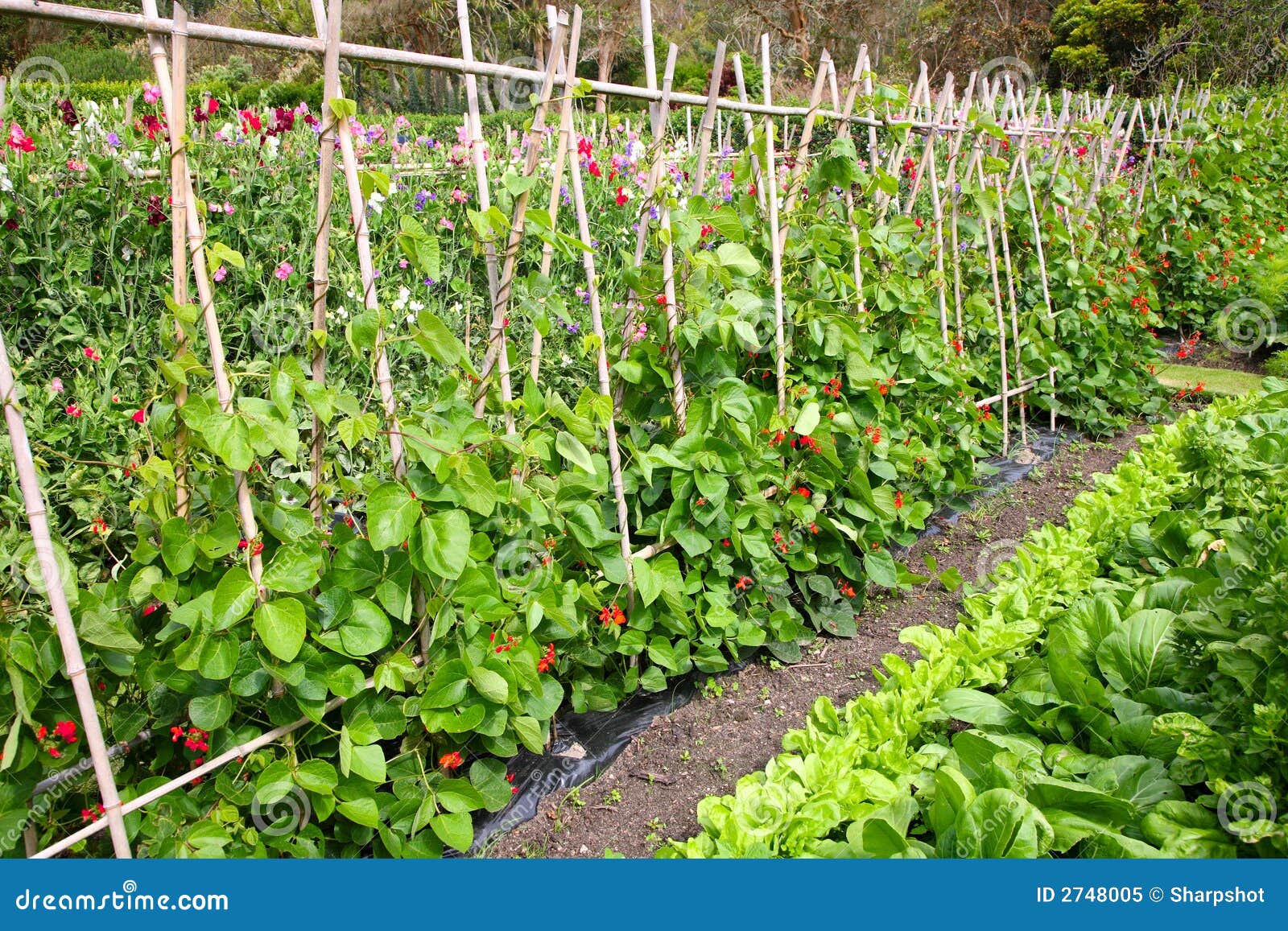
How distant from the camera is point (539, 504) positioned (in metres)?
1.96

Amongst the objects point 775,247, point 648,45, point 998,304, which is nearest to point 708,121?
point 648,45

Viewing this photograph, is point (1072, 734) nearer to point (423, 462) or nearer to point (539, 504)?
point (539, 504)

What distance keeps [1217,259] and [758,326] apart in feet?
16.7

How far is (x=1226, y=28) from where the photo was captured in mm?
13773

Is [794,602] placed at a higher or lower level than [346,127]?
lower

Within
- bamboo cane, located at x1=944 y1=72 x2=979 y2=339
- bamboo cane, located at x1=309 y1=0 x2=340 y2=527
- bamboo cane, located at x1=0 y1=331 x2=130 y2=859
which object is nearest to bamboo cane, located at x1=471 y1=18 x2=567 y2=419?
bamboo cane, located at x1=309 y1=0 x2=340 y2=527

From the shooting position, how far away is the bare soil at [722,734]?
205cm

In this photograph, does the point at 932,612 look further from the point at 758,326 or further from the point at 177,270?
the point at 177,270

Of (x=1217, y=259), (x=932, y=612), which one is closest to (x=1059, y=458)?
(x=932, y=612)

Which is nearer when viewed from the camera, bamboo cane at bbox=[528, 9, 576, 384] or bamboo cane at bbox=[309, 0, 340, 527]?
bamboo cane at bbox=[309, 0, 340, 527]

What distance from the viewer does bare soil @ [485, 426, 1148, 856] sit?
205 cm

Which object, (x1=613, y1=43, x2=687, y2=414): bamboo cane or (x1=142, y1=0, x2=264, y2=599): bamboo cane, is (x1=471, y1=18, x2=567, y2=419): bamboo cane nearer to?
(x1=613, y1=43, x2=687, y2=414): bamboo cane

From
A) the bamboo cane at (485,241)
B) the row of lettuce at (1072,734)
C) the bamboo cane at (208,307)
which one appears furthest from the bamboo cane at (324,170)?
the row of lettuce at (1072,734)

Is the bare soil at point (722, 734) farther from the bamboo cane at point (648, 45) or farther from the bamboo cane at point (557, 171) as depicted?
the bamboo cane at point (648, 45)
